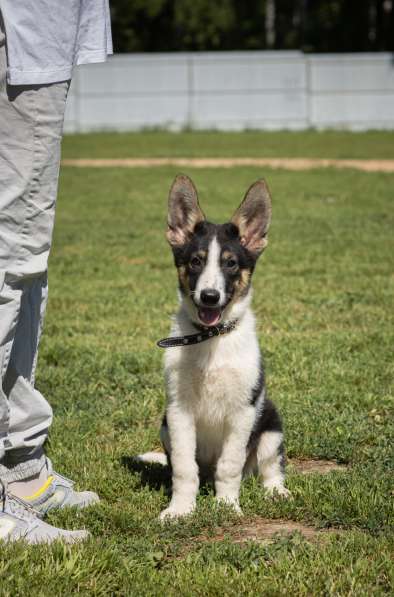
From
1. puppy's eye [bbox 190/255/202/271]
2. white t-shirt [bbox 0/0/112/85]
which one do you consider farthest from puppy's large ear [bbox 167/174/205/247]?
white t-shirt [bbox 0/0/112/85]

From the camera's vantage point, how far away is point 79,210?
1545 centimetres

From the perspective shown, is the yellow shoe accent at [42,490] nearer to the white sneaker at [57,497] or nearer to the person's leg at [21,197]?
the white sneaker at [57,497]

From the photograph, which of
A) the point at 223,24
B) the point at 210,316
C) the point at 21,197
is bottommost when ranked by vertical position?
the point at 223,24

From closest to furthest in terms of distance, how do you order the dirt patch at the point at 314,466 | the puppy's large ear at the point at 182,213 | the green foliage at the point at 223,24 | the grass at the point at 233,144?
the puppy's large ear at the point at 182,213 < the dirt patch at the point at 314,466 < the grass at the point at 233,144 < the green foliage at the point at 223,24

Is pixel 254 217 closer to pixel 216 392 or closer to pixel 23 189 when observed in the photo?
pixel 216 392

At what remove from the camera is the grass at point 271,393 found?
359 cm

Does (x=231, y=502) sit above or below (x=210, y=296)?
below

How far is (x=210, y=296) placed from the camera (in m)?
4.35

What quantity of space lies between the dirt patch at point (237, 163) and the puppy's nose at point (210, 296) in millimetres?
17291

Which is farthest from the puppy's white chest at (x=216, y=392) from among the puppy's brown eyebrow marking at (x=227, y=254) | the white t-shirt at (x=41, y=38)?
the white t-shirt at (x=41, y=38)

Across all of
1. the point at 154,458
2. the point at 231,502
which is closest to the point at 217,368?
the point at 231,502

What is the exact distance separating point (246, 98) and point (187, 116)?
8.45 ft

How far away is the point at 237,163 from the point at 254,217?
61.8 feet

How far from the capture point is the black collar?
4.57 m
